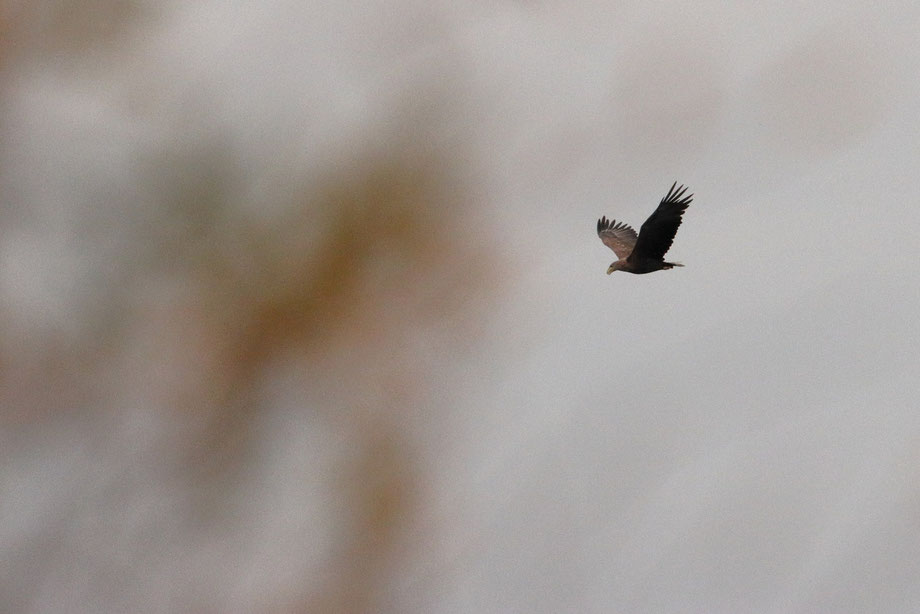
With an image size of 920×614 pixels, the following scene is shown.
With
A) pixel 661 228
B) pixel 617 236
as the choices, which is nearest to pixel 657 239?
pixel 661 228

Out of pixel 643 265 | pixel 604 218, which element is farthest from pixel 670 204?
pixel 604 218

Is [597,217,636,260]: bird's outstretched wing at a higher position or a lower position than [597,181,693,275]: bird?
higher

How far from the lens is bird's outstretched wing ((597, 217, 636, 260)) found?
23.5m

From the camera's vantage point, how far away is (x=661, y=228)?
770 inches

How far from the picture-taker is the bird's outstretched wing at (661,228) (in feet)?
63.4

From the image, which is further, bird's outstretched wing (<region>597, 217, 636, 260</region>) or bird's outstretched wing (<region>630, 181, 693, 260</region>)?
bird's outstretched wing (<region>597, 217, 636, 260</region>)

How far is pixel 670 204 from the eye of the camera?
19281 mm

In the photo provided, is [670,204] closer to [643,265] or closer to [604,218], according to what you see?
[643,265]

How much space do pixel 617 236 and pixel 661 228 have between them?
533 cm

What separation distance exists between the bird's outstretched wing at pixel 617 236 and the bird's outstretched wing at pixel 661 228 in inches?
102

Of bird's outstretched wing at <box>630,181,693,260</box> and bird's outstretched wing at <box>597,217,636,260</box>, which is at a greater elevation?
bird's outstretched wing at <box>597,217,636,260</box>

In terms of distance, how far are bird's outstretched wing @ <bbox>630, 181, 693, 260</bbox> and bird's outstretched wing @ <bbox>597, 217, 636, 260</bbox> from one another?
2.59 meters

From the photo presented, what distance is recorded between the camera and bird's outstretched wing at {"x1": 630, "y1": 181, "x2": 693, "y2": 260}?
1931 cm

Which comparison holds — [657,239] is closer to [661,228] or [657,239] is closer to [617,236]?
[661,228]
